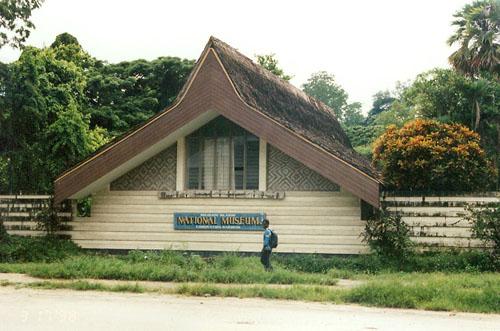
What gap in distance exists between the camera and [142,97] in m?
42.9

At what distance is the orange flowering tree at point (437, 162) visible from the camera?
17.2m

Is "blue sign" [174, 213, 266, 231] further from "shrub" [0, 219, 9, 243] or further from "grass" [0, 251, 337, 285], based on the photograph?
"shrub" [0, 219, 9, 243]

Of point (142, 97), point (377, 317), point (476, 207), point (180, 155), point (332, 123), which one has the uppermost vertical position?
point (142, 97)

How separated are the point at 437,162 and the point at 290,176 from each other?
3921 millimetres

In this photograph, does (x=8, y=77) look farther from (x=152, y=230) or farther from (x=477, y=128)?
(x=477, y=128)

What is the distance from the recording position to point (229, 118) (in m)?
17.0

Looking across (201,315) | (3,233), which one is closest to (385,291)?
(201,315)

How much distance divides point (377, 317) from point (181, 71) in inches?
1431

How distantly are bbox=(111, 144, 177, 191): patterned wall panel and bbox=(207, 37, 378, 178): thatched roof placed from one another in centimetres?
274

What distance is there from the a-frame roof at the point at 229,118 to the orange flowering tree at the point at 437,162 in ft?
4.21

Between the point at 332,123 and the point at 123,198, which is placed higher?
the point at 332,123

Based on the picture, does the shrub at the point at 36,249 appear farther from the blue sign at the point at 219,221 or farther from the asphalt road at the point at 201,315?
the asphalt road at the point at 201,315

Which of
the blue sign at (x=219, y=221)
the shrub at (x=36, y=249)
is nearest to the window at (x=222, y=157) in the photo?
the blue sign at (x=219, y=221)

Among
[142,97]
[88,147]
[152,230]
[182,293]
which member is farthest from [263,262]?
[142,97]
